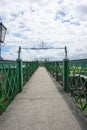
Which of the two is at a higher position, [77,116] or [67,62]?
[67,62]

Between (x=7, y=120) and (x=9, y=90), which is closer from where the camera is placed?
(x=7, y=120)

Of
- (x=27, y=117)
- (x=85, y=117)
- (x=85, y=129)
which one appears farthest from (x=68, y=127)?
(x=27, y=117)

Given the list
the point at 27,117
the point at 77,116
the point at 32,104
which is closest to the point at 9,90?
the point at 32,104

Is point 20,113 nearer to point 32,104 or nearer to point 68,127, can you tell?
point 32,104

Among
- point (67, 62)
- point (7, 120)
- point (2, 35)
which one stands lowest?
point (7, 120)

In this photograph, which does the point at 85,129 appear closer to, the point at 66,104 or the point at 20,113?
the point at 20,113

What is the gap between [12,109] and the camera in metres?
7.18

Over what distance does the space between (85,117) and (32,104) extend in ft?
7.79

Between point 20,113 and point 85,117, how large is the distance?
1785mm

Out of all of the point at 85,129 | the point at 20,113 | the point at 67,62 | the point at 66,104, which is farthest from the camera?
the point at 67,62

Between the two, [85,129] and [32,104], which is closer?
[85,129]

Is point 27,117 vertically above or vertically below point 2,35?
below

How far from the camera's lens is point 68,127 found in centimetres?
523

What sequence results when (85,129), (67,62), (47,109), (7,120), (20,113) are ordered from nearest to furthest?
1. (85,129)
2. (7,120)
3. (20,113)
4. (47,109)
5. (67,62)
